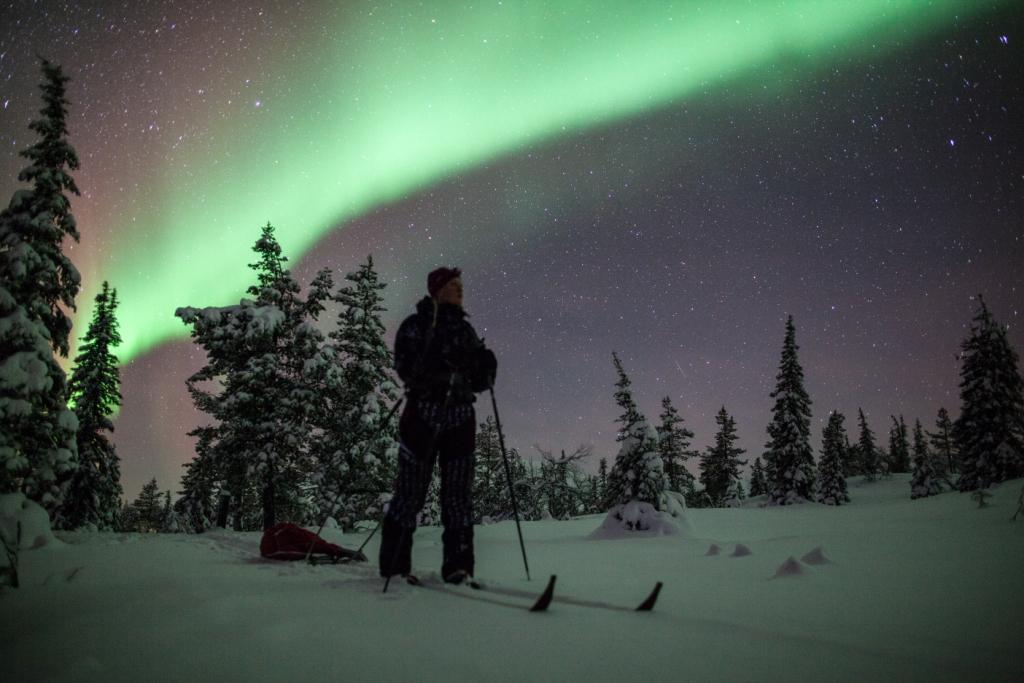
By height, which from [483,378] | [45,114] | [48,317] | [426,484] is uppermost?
[45,114]

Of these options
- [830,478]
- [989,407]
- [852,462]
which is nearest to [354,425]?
[989,407]

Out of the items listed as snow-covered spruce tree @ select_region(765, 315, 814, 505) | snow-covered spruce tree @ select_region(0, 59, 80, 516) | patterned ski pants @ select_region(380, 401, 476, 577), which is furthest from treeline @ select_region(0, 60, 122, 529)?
snow-covered spruce tree @ select_region(765, 315, 814, 505)

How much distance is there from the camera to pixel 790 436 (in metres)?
33.4

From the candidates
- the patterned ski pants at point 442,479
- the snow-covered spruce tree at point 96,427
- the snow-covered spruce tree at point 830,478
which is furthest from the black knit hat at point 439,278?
the snow-covered spruce tree at point 830,478

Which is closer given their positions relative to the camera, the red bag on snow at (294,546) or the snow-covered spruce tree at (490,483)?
the red bag on snow at (294,546)

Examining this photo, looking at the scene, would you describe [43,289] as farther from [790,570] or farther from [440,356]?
[790,570]

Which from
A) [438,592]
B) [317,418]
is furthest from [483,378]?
[317,418]

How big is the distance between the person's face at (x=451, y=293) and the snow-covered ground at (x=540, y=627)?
2.31 meters

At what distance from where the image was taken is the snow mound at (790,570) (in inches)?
132

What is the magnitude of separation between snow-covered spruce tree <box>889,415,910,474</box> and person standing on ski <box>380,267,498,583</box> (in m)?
89.7

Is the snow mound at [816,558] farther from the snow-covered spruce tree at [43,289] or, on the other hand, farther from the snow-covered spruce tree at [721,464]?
the snow-covered spruce tree at [721,464]

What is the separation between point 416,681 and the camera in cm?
152

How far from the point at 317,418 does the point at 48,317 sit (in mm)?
8318

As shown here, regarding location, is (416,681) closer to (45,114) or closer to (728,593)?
(728,593)
